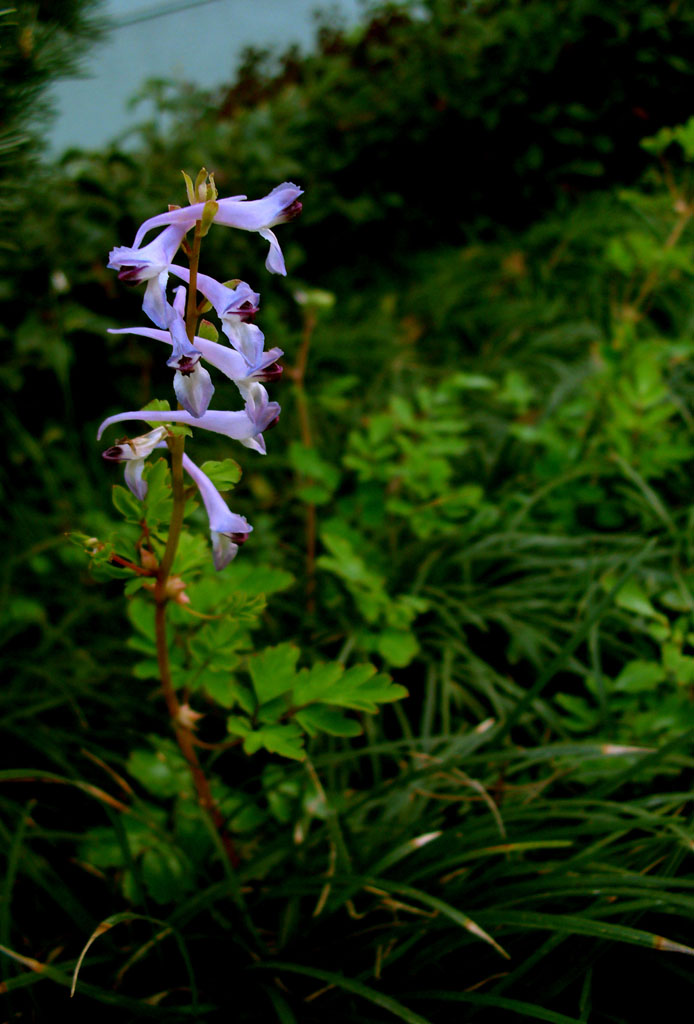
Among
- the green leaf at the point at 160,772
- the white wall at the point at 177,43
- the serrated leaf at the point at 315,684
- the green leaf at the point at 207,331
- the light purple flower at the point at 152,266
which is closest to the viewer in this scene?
the light purple flower at the point at 152,266

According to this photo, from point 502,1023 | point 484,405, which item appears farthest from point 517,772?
point 484,405

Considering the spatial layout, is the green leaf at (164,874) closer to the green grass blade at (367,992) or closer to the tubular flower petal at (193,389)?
the green grass blade at (367,992)

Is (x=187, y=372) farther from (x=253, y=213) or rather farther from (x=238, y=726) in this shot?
(x=238, y=726)

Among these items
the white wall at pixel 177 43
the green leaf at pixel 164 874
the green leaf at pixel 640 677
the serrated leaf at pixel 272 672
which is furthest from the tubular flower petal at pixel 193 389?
the white wall at pixel 177 43

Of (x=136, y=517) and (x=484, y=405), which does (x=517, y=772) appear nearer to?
(x=136, y=517)

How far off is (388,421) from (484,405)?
95cm

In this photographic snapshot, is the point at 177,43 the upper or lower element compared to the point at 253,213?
upper

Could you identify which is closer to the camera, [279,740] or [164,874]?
[279,740]

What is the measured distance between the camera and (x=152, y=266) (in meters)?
0.77

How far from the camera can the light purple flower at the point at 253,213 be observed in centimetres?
81

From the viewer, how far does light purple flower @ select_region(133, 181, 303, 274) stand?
0.81 m

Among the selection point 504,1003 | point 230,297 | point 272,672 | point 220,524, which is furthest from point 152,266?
point 504,1003

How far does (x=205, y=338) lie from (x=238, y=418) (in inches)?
4.5

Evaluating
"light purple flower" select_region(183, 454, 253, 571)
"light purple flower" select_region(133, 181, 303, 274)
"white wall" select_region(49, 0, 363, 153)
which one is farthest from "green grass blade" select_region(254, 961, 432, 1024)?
"white wall" select_region(49, 0, 363, 153)
